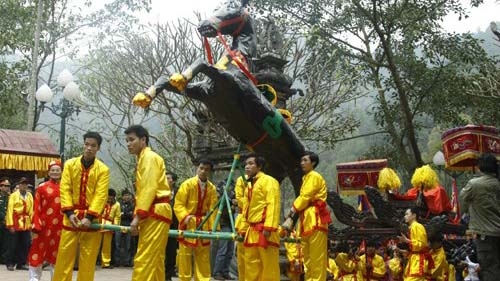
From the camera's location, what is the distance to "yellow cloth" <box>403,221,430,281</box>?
7.07 m

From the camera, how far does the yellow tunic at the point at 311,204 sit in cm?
647

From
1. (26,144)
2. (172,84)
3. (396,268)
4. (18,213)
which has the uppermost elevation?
(26,144)

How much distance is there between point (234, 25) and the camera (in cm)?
644

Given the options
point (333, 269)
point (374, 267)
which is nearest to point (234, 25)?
point (374, 267)

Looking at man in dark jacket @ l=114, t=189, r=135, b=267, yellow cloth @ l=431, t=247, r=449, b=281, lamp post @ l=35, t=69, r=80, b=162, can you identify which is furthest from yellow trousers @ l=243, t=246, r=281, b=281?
man in dark jacket @ l=114, t=189, r=135, b=267

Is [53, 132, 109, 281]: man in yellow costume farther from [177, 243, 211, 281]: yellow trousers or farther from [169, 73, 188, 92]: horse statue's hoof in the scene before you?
[177, 243, 211, 281]: yellow trousers

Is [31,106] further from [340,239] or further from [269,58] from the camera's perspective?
[340,239]

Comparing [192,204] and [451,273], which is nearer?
[192,204]

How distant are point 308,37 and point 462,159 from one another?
6757 mm

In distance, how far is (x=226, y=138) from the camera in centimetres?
1307

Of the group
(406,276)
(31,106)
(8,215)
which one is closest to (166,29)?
(31,106)

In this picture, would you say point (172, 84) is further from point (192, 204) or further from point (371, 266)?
point (371, 266)

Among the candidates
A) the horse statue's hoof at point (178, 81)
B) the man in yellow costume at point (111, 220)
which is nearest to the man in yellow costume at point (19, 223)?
the man in yellow costume at point (111, 220)

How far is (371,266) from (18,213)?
19.5 feet
